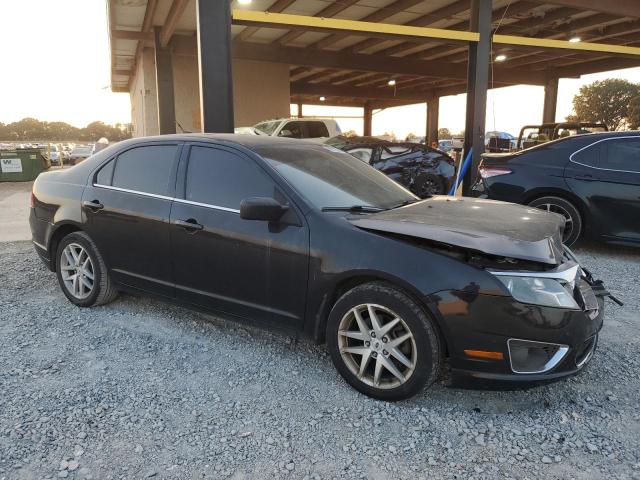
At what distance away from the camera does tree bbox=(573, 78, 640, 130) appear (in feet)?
189

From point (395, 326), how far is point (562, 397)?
3.53 feet

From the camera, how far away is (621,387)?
2967 millimetres

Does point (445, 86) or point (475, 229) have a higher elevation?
point (445, 86)

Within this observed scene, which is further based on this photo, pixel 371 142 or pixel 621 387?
pixel 371 142

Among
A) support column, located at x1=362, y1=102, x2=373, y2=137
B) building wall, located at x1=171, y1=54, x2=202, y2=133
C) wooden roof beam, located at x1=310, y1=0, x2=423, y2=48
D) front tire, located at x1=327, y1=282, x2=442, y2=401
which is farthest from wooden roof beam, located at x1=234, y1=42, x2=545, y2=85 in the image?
A: support column, located at x1=362, y1=102, x2=373, y2=137

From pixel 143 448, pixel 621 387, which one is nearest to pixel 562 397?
pixel 621 387

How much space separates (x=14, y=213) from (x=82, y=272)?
6.77m

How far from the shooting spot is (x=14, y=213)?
9.64 meters

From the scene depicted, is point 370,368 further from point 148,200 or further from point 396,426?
point 148,200

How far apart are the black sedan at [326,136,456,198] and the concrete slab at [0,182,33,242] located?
5.55m

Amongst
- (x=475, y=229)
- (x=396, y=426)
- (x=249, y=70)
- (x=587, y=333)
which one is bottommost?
(x=396, y=426)

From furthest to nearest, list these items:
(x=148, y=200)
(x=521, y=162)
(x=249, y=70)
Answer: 1. (x=249, y=70)
2. (x=521, y=162)
3. (x=148, y=200)

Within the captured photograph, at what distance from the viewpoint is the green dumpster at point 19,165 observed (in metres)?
17.2

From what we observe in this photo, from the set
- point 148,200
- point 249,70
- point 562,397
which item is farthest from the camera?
point 249,70
